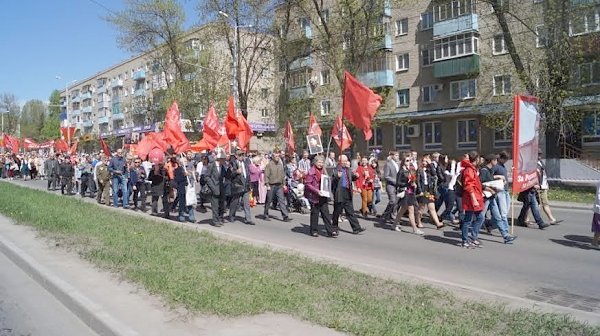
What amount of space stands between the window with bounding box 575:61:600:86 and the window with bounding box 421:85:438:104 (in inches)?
768

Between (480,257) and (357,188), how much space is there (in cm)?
628

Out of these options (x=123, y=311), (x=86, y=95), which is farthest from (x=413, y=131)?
(x=86, y=95)

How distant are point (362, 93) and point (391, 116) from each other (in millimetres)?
30083

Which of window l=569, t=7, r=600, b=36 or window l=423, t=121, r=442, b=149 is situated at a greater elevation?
window l=569, t=7, r=600, b=36

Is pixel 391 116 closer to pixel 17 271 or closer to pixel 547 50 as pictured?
pixel 547 50

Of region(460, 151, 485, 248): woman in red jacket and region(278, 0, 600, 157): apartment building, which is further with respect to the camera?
region(278, 0, 600, 157): apartment building

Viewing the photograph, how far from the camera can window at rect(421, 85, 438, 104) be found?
42.7 metres

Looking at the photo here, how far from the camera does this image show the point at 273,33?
3584 centimetres

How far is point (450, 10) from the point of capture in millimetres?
40781

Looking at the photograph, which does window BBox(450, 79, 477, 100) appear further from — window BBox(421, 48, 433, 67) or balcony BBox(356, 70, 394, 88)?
balcony BBox(356, 70, 394, 88)

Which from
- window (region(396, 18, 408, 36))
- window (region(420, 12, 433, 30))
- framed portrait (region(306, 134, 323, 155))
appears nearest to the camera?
framed portrait (region(306, 134, 323, 155))

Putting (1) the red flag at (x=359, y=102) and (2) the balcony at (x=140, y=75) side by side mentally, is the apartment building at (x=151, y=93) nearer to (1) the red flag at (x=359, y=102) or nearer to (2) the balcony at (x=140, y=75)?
(2) the balcony at (x=140, y=75)

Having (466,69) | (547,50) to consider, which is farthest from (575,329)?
(466,69)

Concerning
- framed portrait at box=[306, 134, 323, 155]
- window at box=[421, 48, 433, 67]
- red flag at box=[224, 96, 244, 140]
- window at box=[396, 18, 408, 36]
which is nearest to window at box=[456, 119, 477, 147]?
window at box=[421, 48, 433, 67]
